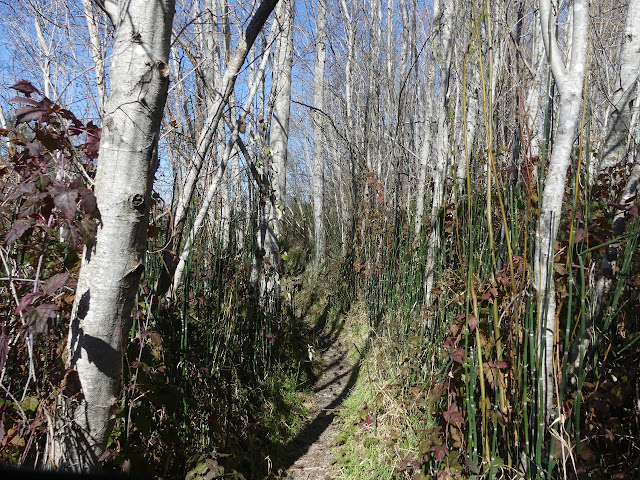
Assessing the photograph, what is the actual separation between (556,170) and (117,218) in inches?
53.6

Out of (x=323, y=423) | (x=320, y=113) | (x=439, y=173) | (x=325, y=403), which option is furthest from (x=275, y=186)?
(x=320, y=113)

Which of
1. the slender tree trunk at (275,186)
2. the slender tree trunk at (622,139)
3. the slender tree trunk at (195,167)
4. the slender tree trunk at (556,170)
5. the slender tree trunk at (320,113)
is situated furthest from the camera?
the slender tree trunk at (320,113)

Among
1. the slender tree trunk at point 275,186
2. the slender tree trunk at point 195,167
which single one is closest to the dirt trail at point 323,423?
the slender tree trunk at point 275,186

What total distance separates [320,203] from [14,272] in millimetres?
6812

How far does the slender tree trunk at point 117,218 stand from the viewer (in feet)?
3.88

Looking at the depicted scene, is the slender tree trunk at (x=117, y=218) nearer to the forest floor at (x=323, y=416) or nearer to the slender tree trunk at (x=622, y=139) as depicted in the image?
the slender tree trunk at (x=622, y=139)

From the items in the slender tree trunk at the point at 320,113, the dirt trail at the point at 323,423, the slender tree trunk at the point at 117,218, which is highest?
the slender tree trunk at the point at 320,113

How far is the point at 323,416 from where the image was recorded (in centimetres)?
344

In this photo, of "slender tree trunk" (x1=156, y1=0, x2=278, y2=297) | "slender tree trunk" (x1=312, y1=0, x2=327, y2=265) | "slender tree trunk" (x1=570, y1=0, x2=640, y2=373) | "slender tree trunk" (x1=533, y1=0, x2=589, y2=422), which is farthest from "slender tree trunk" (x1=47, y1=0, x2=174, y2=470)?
"slender tree trunk" (x1=312, y1=0, x2=327, y2=265)

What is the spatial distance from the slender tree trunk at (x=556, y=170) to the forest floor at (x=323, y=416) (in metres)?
1.75

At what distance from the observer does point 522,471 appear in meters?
1.56

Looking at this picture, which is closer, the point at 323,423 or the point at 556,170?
the point at 556,170

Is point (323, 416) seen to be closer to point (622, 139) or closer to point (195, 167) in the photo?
point (195, 167)

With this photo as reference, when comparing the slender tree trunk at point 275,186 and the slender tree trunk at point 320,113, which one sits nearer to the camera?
the slender tree trunk at point 275,186
